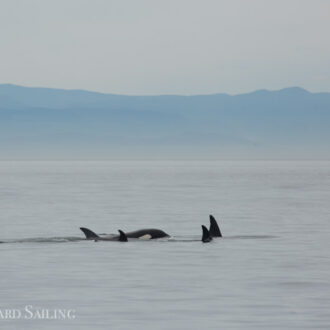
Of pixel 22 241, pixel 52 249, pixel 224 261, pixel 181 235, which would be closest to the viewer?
pixel 224 261

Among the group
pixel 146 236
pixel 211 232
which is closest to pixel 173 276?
pixel 146 236

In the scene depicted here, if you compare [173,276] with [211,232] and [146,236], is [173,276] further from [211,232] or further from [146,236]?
[211,232]

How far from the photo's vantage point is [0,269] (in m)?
24.8

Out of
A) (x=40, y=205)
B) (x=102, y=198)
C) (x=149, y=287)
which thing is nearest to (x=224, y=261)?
(x=149, y=287)

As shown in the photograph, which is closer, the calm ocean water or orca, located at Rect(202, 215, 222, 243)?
the calm ocean water

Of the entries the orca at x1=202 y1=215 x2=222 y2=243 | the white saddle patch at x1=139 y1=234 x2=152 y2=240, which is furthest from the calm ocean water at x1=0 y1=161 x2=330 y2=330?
the white saddle patch at x1=139 y1=234 x2=152 y2=240

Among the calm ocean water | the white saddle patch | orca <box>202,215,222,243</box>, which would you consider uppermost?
orca <box>202,215,222,243</box>

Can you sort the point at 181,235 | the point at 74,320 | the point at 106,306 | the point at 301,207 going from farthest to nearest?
the point at 301,207 < the point at 181,235 < the point at 106,306 < the point at 74,320

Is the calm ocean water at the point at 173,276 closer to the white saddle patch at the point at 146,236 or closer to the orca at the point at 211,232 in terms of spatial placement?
the orca at the point at 211,232

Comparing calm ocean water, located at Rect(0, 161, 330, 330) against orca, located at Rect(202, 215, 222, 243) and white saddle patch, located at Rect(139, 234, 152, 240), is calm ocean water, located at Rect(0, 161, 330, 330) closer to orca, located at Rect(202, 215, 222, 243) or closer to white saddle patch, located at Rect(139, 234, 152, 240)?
orca, located at Rect(202, 215, 222, 243)

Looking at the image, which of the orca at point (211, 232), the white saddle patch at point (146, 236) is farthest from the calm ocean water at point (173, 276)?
the white saddle patch at point (146, 236)

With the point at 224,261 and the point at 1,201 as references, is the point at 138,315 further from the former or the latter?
the point at 1,201

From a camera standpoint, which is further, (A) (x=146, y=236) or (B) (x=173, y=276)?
(A) (x=146, y=236)

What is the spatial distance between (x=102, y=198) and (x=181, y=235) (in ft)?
107
